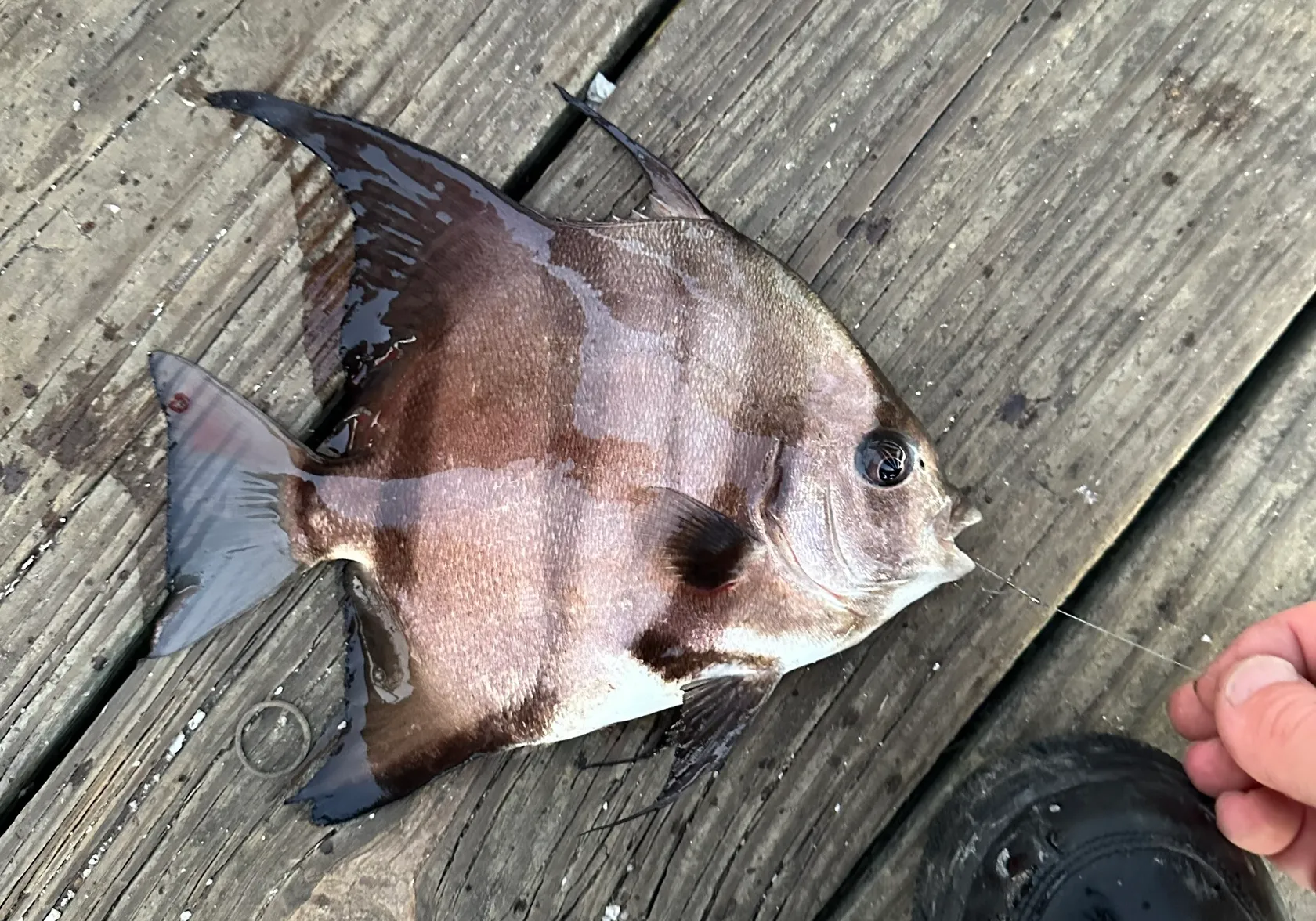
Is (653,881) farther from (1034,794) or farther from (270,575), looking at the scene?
(270,575)

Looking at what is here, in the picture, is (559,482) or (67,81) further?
(67,81)

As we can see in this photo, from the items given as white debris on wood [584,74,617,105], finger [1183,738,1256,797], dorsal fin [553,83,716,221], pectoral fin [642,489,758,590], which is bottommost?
pectoral fin [642,489,758,590]

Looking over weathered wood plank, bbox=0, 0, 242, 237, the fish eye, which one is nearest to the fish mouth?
the fish eye

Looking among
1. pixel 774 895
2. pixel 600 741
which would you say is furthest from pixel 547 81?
pixel 774 895

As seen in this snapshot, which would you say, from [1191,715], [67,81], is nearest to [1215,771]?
[1191,715]

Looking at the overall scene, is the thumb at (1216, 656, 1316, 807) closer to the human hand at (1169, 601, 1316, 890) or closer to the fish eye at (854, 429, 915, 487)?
the human hand at (1169, 601, 1316, 890)

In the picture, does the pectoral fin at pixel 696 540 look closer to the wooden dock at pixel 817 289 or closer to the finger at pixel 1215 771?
the wooden dock at pixel 817 289

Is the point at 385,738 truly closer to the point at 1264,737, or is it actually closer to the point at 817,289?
the point at 817,289
